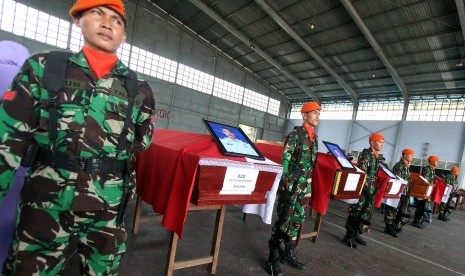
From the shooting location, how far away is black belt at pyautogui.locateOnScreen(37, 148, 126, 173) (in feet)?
3.76

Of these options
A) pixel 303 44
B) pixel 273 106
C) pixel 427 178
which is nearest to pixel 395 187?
pixel 427 178

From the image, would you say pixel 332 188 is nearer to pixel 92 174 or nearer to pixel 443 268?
pixel 443 268

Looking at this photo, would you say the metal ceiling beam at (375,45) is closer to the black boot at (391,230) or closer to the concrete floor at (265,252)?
the black boot at (391,230)

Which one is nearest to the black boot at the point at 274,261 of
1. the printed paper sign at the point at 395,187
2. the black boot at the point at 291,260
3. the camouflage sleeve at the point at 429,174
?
the black boot at the point at 291,260

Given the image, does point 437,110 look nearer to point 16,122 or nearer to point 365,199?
point 365,199

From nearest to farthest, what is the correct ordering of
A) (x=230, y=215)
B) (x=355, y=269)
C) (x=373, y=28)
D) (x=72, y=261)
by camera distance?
(x=72, y=261) → (x=355, y=269) → (x=230, y=215) → (x=373, y=28)

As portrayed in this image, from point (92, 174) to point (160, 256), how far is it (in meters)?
1.80

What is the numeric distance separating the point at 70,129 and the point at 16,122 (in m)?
0.19

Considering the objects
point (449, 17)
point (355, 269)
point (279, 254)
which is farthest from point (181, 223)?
point (449, 17)

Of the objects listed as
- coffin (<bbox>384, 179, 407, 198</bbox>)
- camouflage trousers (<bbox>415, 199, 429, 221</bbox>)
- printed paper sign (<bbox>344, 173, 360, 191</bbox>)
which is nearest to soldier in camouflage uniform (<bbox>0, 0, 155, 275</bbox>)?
printed paper sign (<bbox>344, 173, 360, 191</bbox>)

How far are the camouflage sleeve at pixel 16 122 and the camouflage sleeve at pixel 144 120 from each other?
46 centimetres

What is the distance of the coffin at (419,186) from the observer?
5457mm

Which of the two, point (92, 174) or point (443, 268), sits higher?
point (92, 174)

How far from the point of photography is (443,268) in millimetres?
3859
